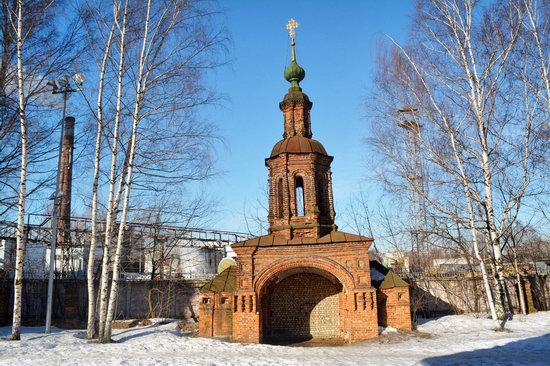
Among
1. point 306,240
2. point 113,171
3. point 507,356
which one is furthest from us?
point 306,240

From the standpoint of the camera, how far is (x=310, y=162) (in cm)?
1531

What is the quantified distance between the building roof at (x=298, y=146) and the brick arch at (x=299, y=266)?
4036 mm

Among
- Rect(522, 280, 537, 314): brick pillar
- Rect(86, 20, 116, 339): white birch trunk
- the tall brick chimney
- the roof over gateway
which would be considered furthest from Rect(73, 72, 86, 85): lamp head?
Rect(522, 280, 537, 314): brick pillar

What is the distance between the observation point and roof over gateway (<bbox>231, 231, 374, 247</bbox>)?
1334cm

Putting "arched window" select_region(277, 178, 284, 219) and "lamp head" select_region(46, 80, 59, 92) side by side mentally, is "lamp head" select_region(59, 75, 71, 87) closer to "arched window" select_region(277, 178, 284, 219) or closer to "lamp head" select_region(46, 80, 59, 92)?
"lamp head" select_region(46, 80, 59, 92)

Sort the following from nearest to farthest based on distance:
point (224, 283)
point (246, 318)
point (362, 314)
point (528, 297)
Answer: point (362, 314)
point (246, 318)
point (224, 283)
point (528, 297)

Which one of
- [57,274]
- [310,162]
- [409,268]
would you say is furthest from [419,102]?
[57,274]

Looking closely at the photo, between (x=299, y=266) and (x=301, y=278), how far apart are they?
5.91ft

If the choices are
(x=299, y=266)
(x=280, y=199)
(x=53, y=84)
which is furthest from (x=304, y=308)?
(x=53, y=84)

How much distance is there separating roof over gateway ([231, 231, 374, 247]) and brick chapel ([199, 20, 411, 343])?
0.03m

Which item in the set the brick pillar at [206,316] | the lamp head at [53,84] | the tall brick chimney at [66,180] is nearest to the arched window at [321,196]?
the brick pillar at [206,316]

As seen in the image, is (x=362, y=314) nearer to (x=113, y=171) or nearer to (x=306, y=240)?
(x=306, y=240)

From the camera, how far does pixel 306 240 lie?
1404cm

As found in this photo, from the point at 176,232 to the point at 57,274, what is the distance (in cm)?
832
